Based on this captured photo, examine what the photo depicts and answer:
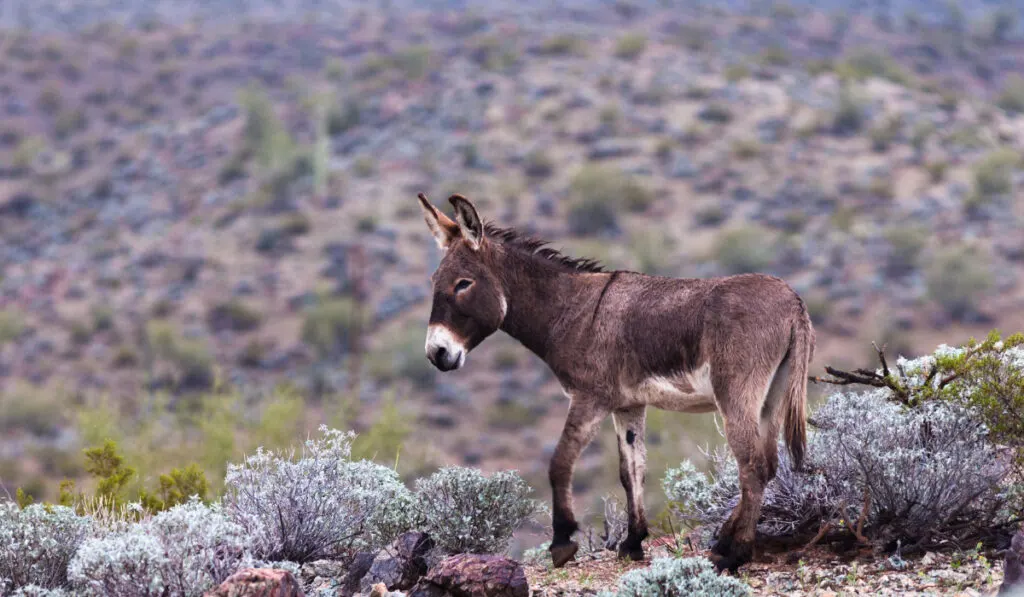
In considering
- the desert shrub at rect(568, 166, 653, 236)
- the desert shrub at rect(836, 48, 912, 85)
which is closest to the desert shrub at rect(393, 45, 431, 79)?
the desert shrub at rect(568, 166, 653, 236)

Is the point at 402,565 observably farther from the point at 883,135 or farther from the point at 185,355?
the point at 883,135

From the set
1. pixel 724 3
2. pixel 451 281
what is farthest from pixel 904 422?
pixel 724 3

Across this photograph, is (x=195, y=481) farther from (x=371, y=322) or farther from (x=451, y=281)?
(x=371, y=322)

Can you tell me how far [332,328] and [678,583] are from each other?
31.7 meters

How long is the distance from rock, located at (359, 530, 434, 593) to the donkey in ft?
3.17

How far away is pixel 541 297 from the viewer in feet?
26.0

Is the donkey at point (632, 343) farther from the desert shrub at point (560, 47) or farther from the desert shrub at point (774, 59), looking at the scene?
the desert shrub at point (774, 59)

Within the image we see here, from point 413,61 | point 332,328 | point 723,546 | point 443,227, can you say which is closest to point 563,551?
point 723,546

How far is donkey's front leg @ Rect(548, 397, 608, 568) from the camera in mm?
7281

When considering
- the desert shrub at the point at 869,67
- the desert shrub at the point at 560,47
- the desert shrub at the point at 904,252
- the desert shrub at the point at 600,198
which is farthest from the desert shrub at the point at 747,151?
the desert shrub at the point at 560,47

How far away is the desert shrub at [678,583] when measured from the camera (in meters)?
5.90

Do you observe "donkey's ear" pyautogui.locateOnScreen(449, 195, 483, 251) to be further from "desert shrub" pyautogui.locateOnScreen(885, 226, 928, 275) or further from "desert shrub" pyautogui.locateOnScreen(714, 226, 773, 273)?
"desert shrub" pyautogui.locateOnScreen(885, 226, 928, 275)

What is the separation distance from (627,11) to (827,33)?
14.2 meters

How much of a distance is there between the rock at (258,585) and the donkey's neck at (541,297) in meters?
2.79
